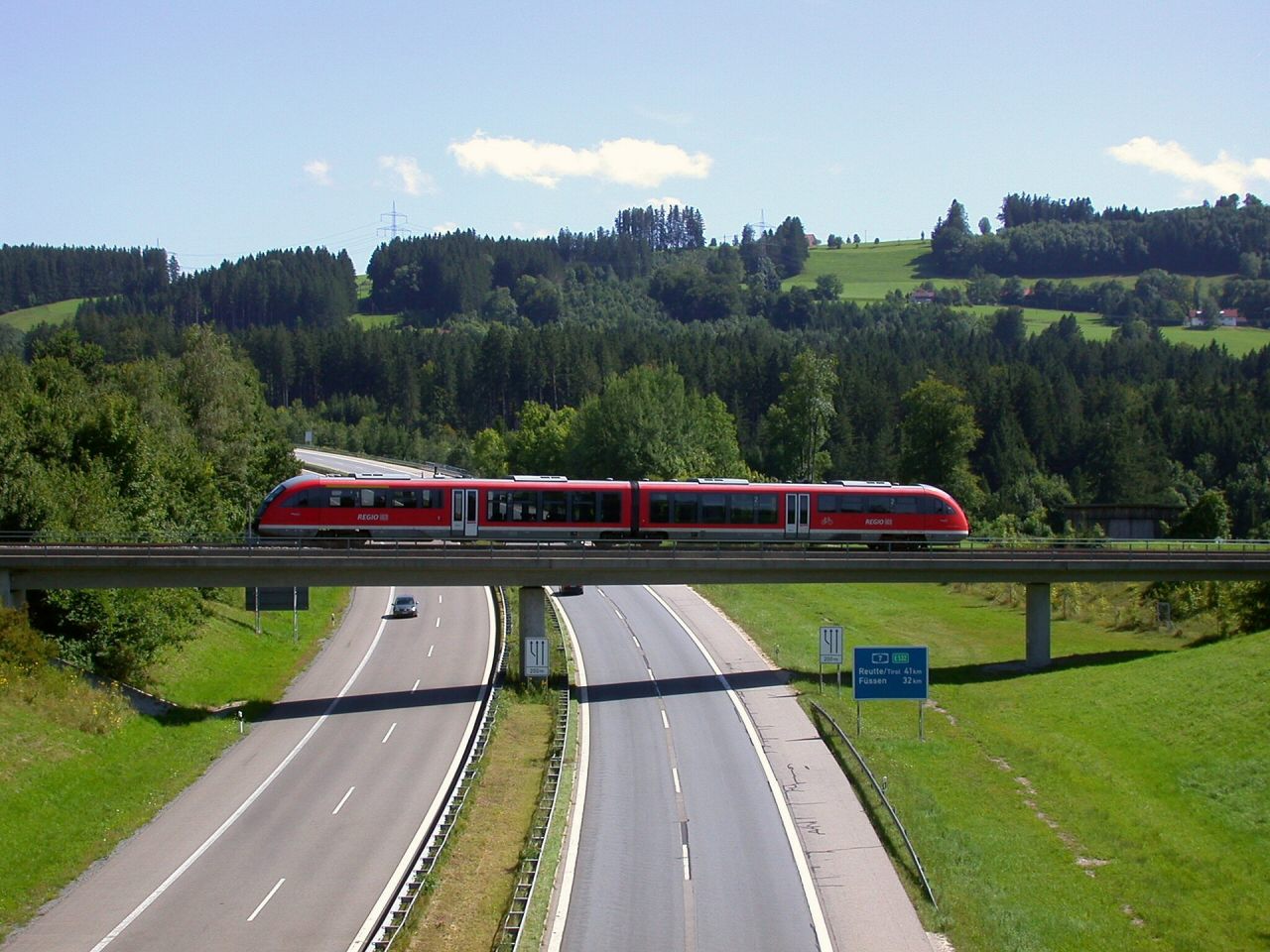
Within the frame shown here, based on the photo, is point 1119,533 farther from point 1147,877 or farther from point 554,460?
point 1147,877

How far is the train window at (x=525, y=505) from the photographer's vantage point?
57.5 m

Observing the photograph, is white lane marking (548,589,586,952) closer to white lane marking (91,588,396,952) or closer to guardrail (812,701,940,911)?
guardrail (812,701,940,911)

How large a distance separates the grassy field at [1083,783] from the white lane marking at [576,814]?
8014 mm

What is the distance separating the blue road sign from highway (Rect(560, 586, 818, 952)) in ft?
14.8

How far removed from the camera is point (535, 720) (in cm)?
4562

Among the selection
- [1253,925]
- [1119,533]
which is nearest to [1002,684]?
[1253,925]

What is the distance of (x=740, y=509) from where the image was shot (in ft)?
197

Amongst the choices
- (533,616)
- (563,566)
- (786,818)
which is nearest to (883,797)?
(786,818)

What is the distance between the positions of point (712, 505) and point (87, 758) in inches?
1215

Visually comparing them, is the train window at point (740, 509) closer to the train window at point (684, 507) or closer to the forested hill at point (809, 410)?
the train window at point (684, 507)

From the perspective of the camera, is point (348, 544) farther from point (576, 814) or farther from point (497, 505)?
point (576, 814)

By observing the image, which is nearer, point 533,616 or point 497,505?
point 533,616

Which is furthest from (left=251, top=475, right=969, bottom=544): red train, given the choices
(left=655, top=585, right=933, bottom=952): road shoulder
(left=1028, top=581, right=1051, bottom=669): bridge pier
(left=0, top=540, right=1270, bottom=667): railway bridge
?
(left=655, top=585, right=933, bottom=952): road shoulder

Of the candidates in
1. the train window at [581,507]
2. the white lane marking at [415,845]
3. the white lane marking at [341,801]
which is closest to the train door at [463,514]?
the train window at [581,507]
